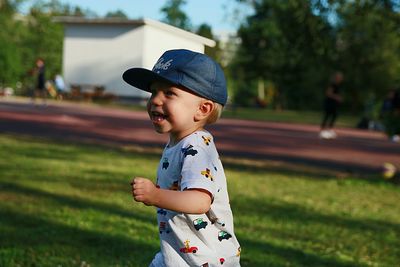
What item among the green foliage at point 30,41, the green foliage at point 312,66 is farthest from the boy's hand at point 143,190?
the green foliage at point 30,41

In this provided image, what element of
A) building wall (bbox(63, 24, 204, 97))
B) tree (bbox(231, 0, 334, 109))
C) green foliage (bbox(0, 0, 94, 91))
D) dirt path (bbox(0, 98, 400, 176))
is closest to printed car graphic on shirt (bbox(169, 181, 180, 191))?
building wall (bbox(63, 24, 204, 97))

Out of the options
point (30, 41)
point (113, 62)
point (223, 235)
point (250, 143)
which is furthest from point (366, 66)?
point (223, 235)

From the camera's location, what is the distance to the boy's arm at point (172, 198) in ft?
7.87

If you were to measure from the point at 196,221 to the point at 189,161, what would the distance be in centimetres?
28

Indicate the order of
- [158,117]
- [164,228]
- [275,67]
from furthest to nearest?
[275,67]
[164,228]
[158,117]

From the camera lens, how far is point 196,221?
106 inches

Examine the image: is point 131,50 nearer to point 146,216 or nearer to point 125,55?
point 125,55

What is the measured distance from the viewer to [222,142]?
16406 mm

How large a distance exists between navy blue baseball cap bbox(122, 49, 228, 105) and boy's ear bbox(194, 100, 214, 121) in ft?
0.09

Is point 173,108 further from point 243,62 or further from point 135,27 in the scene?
point 243,62

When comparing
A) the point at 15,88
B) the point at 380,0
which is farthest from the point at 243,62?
the point at 380,0

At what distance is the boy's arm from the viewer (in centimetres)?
240

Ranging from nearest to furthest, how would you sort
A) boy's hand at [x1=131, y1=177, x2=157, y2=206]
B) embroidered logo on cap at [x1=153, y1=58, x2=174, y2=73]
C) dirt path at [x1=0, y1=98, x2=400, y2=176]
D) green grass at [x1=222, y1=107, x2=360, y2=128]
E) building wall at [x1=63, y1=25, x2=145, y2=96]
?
boy's hand at [x1=131, y1=177, x2=157, y2=206] < embroidered logo on cap at [x1=153, y1=58, x2=174, y2=73] < building wall at [x1=63, y1=25, x2=145, y2=96] < dirt path at [x1=0, y1=98, x2=400, y2=176] < green grass at [x1=222, y1=107, x2=360, y2=128]

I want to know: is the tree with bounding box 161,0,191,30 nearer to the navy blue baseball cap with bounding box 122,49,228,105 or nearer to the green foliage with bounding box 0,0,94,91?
the navy blue baseball cap with bounding box 122,49,228,105
